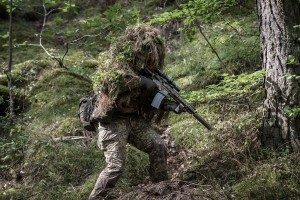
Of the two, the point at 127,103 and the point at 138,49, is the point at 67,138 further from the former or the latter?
the point at 138,49

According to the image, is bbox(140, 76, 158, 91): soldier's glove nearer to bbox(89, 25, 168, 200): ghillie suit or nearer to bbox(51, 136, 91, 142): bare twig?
bbox(89, 25, 168, 200): ghillie suit

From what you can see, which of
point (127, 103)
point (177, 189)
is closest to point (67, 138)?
point (127, 103)

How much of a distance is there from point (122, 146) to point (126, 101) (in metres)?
0.61

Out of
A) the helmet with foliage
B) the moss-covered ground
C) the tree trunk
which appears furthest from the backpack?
the tree trunk

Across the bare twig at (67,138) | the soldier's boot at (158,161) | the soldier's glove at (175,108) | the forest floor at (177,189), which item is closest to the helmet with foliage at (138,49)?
the soldier's glove at (175,108)

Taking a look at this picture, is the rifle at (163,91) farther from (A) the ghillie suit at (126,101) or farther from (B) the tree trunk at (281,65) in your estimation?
(B) the tree trunk at (281,65)

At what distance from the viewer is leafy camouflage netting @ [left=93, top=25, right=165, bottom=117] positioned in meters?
4.45

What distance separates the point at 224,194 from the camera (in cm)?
388

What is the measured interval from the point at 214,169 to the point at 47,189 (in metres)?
2.77

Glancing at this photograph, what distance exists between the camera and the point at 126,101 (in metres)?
4.61

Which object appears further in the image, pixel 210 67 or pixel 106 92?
pixel 210 67

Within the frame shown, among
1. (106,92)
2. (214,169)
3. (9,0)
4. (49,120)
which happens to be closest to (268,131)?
(214,169)

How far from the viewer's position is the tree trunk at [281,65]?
458 cm

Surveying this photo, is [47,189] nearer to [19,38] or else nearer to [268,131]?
[268,131]
